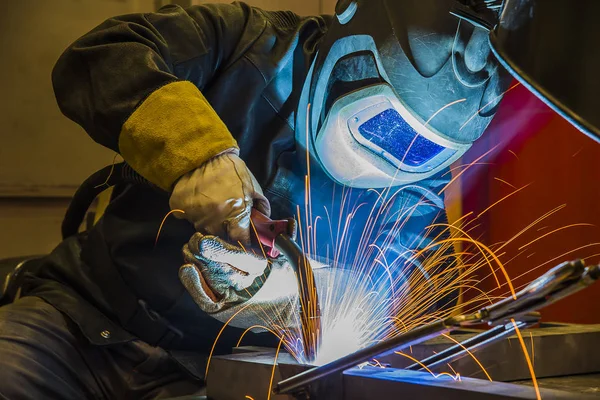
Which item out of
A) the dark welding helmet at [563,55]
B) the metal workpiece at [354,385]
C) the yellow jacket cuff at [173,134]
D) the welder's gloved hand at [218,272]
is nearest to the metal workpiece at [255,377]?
the metal workpiece at [354,385]

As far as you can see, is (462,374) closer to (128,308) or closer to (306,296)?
(306,296)

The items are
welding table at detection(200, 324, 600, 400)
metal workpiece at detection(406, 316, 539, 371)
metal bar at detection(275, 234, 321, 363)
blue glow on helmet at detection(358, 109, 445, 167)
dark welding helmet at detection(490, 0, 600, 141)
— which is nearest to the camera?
dark welding helmet at detection(490, 0, 600, 141)

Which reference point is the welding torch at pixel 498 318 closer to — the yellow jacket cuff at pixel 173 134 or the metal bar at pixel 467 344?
the metal bar at pixel 467 344

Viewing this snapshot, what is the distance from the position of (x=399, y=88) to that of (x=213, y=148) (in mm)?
340

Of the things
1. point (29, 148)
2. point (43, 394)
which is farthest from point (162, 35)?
point (29, 148)

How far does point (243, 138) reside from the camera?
4.72ft

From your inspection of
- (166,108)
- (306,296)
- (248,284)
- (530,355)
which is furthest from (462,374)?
(166,108)

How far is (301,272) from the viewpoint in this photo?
3.50 ft

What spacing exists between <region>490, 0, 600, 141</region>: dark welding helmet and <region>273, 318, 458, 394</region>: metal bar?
272 millimetres

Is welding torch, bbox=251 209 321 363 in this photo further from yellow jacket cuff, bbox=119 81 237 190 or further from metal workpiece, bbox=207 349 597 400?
yellow jacket cuff, bbox=119 81 237 190

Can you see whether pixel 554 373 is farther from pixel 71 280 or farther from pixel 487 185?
pixel 487 185

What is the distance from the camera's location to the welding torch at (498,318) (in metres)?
0.68

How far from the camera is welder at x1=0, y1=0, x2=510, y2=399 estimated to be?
1.15m

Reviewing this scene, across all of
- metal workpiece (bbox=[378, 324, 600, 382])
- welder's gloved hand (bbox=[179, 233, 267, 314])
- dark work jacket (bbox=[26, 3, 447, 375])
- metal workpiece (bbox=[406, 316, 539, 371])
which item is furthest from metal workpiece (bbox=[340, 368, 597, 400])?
dark work jacket (bbox=[26, 3, 447, 375])
